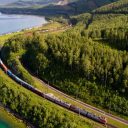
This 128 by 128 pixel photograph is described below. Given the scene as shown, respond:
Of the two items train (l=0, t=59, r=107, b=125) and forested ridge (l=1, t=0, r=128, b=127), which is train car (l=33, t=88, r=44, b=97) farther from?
forested ridge (l=1, t=0, r=128, b=127)

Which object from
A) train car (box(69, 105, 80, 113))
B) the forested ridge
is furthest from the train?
the forested ridge

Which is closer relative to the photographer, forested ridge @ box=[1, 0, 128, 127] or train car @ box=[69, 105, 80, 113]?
train car @ box=[69, 105, 80, 113]

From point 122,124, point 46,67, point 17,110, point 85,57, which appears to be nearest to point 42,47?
point 46,67

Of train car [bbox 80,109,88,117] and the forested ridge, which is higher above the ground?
the forested ridge

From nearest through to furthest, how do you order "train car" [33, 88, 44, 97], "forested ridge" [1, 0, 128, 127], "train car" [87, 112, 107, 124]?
"train car" [87, 112, 107, 124] → "forested ridge" [1, 0, 128, 127] → "train car" [33, 88, 44, 97]

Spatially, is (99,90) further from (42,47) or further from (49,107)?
(42,47)

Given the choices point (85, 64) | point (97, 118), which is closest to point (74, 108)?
point (97, 118)

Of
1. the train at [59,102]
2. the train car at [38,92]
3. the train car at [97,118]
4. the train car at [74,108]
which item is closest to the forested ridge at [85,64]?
the train at [59,102]

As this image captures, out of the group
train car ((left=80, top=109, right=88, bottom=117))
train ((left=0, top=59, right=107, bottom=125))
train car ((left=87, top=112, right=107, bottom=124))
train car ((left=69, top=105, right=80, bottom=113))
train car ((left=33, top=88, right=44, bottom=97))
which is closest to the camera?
train car ((left=87, top=112, right=107, bottom=124))
